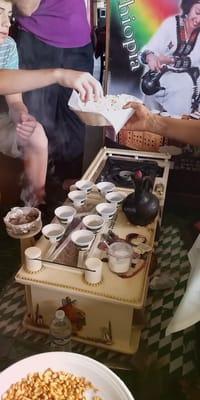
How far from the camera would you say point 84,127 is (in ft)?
7.00

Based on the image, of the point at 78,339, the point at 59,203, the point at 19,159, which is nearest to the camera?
the point at 78,339

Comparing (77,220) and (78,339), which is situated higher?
(77,220)

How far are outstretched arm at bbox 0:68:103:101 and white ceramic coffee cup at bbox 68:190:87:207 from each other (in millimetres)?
514

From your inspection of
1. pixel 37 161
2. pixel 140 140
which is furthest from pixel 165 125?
pixel 37 161

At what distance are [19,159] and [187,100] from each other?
904 millimetres

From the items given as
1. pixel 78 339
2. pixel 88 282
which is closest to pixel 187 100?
pixel 88 282

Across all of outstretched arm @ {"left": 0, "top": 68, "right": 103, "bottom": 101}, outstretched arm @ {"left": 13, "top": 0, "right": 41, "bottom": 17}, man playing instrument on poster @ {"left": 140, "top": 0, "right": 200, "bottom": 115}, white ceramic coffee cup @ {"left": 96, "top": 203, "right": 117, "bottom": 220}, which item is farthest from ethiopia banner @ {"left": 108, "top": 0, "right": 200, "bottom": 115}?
white ceramic coffee cup @ {"left": 96, "top": 203, "right": 117, "bottom": 220}

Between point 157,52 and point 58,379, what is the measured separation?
4.90 feet

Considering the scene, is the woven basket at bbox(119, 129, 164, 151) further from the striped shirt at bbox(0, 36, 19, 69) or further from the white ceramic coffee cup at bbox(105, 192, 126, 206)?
the striped shirt at bbox(0, 36, 19, 69)

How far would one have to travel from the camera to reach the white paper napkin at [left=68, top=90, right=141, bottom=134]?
2.03 m

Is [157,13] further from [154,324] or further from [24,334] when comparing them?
[24,334]

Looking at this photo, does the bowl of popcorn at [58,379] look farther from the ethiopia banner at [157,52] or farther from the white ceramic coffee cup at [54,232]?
the ethiopia banner at [157,52]

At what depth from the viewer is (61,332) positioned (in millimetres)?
1471

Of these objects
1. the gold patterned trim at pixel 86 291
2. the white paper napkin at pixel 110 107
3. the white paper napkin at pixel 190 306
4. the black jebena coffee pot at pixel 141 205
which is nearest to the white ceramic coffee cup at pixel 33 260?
the gold patterned trim at pixel 86 291
